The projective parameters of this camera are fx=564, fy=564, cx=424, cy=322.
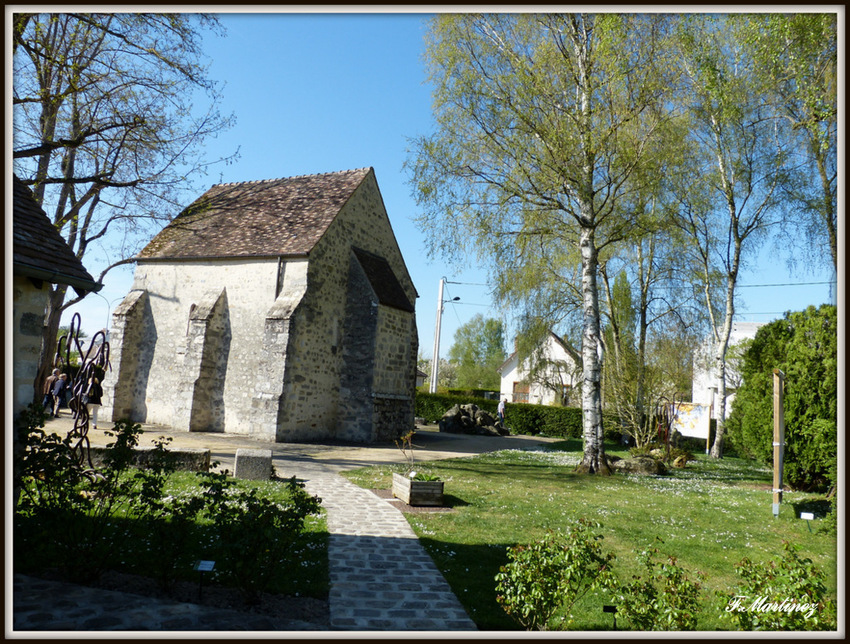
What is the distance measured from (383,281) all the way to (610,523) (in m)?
12.8

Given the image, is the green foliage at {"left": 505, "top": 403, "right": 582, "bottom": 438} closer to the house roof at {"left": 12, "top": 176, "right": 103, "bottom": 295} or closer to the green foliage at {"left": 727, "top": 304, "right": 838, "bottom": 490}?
the green foliage at {"left": 727, "top": 304, "right": 838, "bottom": 490}

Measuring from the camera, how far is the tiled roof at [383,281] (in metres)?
18.5

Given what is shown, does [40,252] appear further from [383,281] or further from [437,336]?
[437,336]

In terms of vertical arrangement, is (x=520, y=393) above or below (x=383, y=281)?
below

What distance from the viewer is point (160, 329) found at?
19.0m

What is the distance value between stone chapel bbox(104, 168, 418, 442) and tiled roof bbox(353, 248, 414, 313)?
0.19 feet

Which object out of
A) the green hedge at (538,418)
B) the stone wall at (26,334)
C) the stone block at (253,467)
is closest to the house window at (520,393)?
the green hedge at (538,418)

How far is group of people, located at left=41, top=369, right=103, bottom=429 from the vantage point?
7.94m

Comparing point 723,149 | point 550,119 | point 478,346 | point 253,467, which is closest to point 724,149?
point 723,149

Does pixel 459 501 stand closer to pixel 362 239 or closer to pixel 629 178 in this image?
pixel 629 178

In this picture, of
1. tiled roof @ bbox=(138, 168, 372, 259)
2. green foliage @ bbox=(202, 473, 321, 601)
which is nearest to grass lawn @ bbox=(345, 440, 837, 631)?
green foliage @ bbox=(202, 473, 321, 601)

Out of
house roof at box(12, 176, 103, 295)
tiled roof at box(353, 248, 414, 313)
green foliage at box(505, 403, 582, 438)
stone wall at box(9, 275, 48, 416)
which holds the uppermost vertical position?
tiled roof at box(353, 248, 414, 313)

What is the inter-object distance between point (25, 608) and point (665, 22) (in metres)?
13.8

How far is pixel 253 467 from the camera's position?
376 inches
